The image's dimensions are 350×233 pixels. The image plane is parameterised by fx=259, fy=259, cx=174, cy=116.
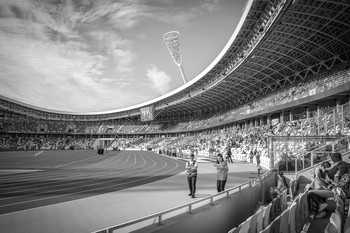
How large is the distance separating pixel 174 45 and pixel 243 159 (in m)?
37.1

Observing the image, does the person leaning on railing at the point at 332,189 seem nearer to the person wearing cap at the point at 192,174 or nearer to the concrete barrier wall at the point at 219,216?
the concrete barrier wall at the point at 219,216

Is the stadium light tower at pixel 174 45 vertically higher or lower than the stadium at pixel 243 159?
higher

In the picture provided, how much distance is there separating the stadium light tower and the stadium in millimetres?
721

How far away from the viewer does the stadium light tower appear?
185 ft

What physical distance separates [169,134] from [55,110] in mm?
49234

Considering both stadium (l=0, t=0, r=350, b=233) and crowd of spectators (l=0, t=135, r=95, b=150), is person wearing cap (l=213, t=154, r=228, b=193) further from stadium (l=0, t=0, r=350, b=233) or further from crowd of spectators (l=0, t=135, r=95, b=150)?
crowd of spectators (l=0, t=135, r=95, b=150)

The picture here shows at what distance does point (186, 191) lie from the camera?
10031 mm

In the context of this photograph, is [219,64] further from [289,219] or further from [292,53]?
[289,219]

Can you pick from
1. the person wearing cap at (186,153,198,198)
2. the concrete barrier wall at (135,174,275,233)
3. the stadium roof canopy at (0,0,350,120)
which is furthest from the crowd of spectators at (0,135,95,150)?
the concrete barrier wall at (135,174,275,233)

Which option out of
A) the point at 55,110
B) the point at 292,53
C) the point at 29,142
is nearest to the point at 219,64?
the point at 292,53

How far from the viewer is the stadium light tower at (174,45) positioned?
2224 inches

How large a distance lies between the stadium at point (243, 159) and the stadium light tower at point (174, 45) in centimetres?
72

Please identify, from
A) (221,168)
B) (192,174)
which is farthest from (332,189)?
(192,174)

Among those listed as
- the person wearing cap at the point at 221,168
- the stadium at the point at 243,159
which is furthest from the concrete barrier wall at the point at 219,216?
the person wearing cap at the point at 221,168
